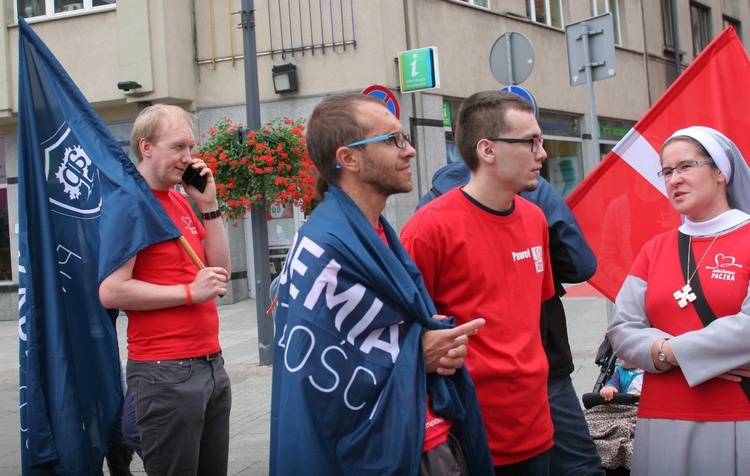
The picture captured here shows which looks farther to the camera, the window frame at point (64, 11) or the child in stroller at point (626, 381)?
the window frame at point (64, 11)

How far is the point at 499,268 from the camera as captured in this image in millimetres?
2900

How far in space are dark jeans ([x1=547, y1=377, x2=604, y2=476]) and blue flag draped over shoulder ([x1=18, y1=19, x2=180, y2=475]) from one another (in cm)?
182

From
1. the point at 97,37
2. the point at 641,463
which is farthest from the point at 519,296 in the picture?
the point at 97,37

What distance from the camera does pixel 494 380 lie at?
282cm

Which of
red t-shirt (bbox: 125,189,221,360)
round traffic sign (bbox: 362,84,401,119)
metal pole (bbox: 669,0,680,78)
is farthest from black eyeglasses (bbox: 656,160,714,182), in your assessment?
metal pole (bbox: 669,0,680,78)

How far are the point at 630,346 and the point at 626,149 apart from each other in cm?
139

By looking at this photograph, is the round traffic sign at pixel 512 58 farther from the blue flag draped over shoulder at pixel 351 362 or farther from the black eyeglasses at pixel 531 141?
the blue flag draped over shoulder at pixel 351 362

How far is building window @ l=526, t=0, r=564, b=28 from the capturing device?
699 inches

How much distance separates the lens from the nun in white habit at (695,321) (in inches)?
117

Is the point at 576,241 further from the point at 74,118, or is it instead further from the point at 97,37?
the point at 97,37

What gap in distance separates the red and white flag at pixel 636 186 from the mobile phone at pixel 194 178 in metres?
1.75

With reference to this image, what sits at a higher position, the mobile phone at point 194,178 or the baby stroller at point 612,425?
the mobile phone at point 194,178

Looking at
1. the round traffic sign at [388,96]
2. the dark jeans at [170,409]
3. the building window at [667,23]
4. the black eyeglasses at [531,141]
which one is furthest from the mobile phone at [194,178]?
the building window at [667,23]

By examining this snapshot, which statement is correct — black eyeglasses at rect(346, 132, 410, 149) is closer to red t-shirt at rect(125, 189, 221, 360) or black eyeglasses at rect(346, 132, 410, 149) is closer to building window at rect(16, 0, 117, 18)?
red t-shirt at rect(125, 189, 221, 360)
